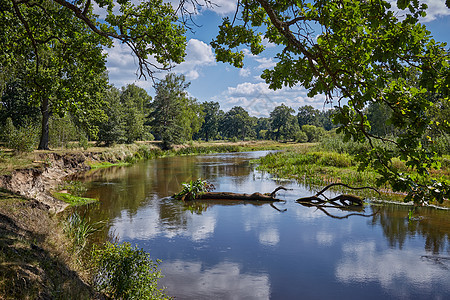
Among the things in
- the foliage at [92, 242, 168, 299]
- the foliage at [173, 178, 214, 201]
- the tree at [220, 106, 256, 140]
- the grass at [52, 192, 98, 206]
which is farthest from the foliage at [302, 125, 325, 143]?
the foliage at [92, 242, 168, 299]

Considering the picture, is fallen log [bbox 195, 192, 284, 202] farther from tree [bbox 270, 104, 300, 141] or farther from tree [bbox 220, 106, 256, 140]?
tree [bbox 220, 106, 256, 140]

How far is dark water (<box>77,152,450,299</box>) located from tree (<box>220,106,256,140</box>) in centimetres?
9643

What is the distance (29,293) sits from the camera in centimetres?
337

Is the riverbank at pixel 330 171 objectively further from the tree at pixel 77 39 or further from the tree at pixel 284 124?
the tree at pixel 284 124

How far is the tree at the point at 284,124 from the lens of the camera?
334 feet

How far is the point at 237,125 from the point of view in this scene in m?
110

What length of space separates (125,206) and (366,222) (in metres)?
10.7

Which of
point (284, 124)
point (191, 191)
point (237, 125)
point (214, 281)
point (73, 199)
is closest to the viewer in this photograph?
point (214, 281)

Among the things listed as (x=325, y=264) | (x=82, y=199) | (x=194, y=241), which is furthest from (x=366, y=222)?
(x=82, y=199)

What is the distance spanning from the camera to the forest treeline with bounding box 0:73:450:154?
21656mm

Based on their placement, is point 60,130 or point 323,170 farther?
point 60,130

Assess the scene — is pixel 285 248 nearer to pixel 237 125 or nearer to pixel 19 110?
pixel 19 110

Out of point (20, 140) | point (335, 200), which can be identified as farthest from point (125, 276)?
point (20, 140)

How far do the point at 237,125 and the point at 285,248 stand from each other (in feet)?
336
